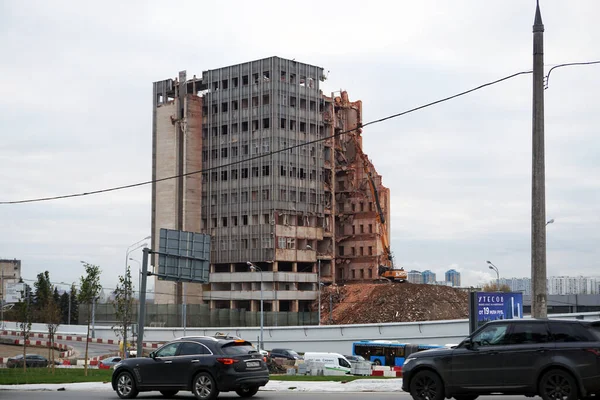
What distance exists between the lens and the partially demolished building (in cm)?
10812

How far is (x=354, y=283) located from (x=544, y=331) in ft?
324

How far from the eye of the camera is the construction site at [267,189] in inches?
4254

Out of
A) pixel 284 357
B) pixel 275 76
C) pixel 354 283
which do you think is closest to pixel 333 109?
pixel 275 76

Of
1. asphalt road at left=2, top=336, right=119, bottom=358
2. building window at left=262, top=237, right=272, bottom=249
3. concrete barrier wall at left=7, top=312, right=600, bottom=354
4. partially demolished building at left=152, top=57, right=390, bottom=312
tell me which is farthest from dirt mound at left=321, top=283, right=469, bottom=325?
asphalt road at left=2, top=336, right=119, bottom=358

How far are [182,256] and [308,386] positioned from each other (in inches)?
637

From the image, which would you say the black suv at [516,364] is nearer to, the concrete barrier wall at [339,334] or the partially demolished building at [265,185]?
the concrete barrier wall at [339,334]

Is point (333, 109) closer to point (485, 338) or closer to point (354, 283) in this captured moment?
point (354, 283)

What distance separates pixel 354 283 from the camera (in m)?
115

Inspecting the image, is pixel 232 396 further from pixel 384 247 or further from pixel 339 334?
pixel 384 247

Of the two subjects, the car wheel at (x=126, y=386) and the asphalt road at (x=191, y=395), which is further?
the car wheel at (x=126, y=386)

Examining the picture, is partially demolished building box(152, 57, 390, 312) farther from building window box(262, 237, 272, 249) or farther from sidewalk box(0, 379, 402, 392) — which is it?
sidewalk box(0, 379, 402, 392)

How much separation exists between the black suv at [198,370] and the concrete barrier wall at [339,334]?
167ft

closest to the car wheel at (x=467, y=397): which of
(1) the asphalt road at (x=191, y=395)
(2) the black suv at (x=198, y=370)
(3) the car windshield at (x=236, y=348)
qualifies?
(1) the asphalt road at (x=191, y=395)

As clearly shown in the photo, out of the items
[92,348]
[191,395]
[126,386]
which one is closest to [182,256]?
[191,395]
